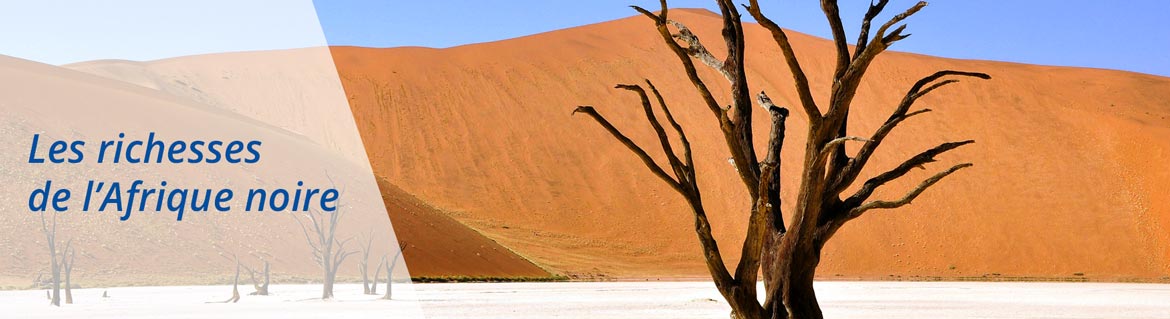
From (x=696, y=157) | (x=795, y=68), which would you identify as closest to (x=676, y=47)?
(x=795, y=68)

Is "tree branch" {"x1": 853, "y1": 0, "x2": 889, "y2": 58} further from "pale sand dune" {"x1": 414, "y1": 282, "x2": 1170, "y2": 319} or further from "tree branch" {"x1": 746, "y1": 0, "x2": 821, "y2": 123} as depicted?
"pale sand dune" {"x1": 414, "y1": 282, "x2": 1170, "y2": 319}

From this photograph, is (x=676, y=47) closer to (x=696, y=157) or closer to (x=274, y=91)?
(x=696, y=157)

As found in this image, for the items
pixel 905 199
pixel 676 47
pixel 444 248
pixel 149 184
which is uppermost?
pixel 149 184

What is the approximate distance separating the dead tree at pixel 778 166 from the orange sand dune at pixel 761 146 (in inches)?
1644

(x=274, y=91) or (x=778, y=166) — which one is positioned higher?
(x=274, y=91)

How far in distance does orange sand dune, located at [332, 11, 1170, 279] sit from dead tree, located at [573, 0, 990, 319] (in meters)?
41.8

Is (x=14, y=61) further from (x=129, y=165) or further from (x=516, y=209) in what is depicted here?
(x=516, y=209)

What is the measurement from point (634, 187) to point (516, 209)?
22.7ft

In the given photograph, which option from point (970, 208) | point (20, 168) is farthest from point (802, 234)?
point (970, 208)

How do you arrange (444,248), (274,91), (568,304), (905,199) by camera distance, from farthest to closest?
1. (274,91)
2. (444,248)
3. (568,304)
4. (905,199)

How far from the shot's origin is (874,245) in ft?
190

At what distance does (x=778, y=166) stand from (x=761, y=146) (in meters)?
59.1

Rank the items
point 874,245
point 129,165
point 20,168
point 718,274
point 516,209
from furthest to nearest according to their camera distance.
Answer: point 516,209 < point 874,245 < point 129,165 < point 20,168 < point 718,274

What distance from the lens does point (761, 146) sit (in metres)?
66.6
